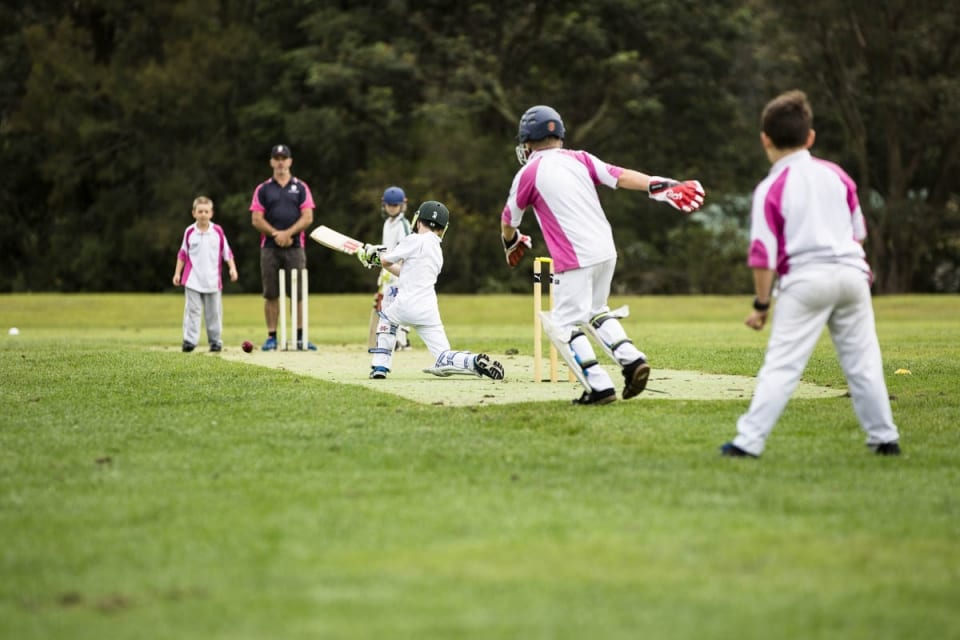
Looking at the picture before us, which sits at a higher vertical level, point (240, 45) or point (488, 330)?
point (240, 45)

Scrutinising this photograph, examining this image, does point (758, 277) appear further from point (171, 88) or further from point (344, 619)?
point (171, 88)

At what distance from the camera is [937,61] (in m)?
41.3

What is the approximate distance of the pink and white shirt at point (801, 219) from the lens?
6641mm

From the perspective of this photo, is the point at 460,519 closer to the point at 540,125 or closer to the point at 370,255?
the point at 540,125

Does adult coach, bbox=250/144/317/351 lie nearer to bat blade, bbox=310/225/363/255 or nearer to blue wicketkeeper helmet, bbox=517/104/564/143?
bat blade, bbox=310/225/363/255

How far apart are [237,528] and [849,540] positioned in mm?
2177

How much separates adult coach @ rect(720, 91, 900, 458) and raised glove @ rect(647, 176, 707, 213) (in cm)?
189

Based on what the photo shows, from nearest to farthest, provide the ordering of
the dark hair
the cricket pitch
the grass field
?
1. the grass field
2. the dark hair
3. the cricket pitch

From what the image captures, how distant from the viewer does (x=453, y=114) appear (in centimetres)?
3900

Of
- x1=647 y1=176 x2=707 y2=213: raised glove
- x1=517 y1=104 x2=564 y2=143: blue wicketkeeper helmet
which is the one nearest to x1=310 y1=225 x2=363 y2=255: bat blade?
x1=517 y1=104 x2=564 y2=143: blue wicketkeeper helmet

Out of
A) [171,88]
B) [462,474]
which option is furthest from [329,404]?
[171,88]

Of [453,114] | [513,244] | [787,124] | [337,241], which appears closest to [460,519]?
[787,124]

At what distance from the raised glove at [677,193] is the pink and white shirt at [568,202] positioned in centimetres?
29

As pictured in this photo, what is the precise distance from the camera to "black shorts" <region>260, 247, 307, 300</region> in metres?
15.7
